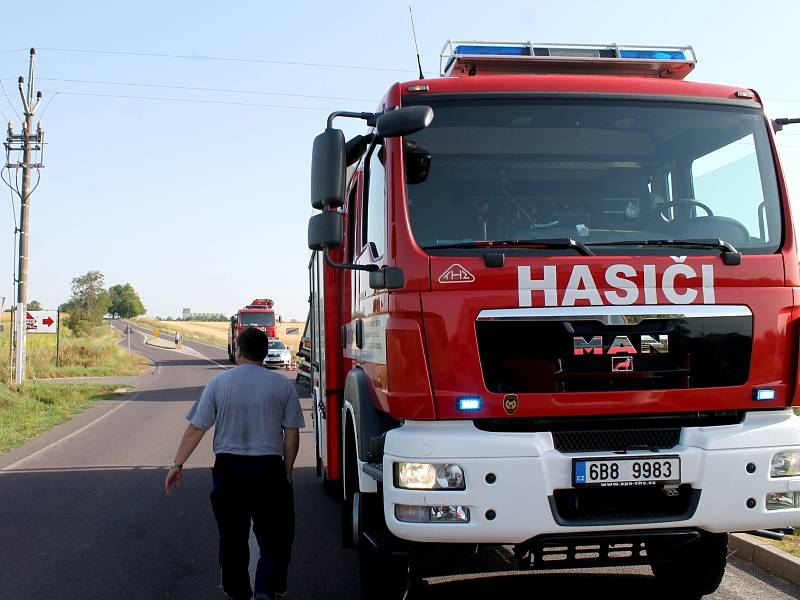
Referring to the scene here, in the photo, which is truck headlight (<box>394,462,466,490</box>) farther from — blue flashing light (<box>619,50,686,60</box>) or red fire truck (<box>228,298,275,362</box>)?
red fire truck (<box>228,298,275,362</box>)

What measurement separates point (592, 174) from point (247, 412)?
8.00ft

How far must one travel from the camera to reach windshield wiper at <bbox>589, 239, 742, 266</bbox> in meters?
4.41

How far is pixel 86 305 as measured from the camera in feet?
262

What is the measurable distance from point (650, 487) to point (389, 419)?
1379 millimetres

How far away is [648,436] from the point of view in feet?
14.2

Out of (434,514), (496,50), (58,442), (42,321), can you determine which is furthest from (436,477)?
(42,321)

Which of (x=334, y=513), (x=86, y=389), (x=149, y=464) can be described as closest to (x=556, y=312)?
(x=334, y=513)

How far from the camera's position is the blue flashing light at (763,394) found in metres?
4.40

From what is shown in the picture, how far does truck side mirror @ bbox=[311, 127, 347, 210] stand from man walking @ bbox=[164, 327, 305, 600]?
1.19 m

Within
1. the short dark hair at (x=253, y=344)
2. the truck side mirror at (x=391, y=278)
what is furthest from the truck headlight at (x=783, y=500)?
the short dark hair at (x=253, y=344)

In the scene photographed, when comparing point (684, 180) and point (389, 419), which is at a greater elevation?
point (684, 180)

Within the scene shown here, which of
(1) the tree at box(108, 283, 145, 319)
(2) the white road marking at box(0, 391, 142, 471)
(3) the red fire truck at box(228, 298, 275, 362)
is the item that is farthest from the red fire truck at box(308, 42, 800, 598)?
(1) the tree at box(108, 283, 145, 319)

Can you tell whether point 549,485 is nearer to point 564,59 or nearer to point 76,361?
point 564,59

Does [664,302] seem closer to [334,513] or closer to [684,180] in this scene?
[684,180]
